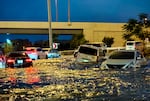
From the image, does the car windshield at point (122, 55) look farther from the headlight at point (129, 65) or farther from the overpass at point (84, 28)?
the overpass at point (84, 28)

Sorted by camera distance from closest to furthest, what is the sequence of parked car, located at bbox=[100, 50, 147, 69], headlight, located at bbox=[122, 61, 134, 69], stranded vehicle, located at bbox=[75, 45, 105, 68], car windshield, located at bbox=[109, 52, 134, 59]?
headlight, located at bbox=[122, 61, 134, 69] → parked car, located at bbox=[100, 50, 147, 69] → car windshield, located at bbox=[109, 52, 134, 59] → stranded vehicle, located at bbox=[75, 45, 105, 68]

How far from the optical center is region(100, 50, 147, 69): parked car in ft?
89.6

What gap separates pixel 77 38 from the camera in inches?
3644

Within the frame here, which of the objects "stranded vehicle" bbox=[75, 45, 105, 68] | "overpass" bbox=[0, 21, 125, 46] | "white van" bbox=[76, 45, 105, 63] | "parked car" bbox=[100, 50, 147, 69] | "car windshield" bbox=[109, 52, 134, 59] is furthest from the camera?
"overpass" bbox=[0, 21, 125, 46]

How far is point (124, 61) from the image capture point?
1096 inches

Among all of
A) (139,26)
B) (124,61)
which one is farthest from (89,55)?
(139,26)

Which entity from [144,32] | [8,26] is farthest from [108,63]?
[8,26]

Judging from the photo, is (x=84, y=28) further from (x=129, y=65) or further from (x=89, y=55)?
(x=129, y=65)

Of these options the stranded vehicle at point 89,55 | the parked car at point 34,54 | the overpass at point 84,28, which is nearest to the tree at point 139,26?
the overpass at point 84,28

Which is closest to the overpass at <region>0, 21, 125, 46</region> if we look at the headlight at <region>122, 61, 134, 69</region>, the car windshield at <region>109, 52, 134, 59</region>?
the car windshield at <region>109, 52, 134, 59</region>

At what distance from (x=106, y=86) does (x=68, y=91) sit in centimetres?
203

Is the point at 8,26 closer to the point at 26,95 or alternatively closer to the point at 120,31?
the point at 120,31

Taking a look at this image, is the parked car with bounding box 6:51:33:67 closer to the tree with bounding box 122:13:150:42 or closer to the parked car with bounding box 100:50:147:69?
the parked car with bounding box 100:50:147:69

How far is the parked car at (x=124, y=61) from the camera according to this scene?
2730cm
